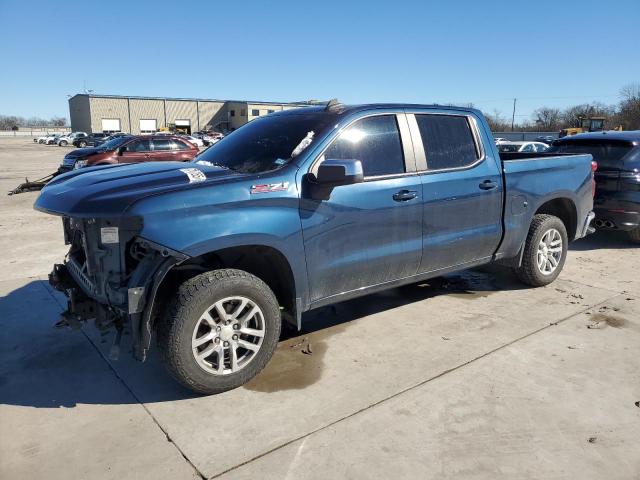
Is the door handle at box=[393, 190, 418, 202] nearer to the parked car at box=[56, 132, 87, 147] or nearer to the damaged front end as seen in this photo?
the damaged front end

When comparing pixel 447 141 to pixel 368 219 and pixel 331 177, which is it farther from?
pixel 331 177

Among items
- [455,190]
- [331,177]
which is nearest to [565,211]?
[455,190]

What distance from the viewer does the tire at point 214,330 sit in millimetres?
3215

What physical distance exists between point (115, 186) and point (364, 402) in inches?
84.2

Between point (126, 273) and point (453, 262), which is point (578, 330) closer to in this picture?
point (453, 262)

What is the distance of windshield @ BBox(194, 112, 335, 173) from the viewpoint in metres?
3.85

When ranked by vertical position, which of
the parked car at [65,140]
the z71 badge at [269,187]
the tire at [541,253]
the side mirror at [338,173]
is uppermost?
the parked car at [65,140]

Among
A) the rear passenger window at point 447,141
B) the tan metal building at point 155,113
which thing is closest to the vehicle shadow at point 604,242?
the rear passenger window at point 447,141

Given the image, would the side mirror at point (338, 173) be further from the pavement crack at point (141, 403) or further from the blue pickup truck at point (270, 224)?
the pavement crack at point (141, 403)

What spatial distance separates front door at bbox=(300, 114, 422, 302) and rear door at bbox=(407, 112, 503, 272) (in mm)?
158

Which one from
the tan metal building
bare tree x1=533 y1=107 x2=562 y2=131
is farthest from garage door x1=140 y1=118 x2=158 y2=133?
bare tree x1=533 y1=107 x2=562 y2=131

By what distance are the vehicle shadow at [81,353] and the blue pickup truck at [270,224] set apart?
0.42m

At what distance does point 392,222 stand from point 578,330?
1.99m

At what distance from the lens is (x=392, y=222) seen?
409cm
